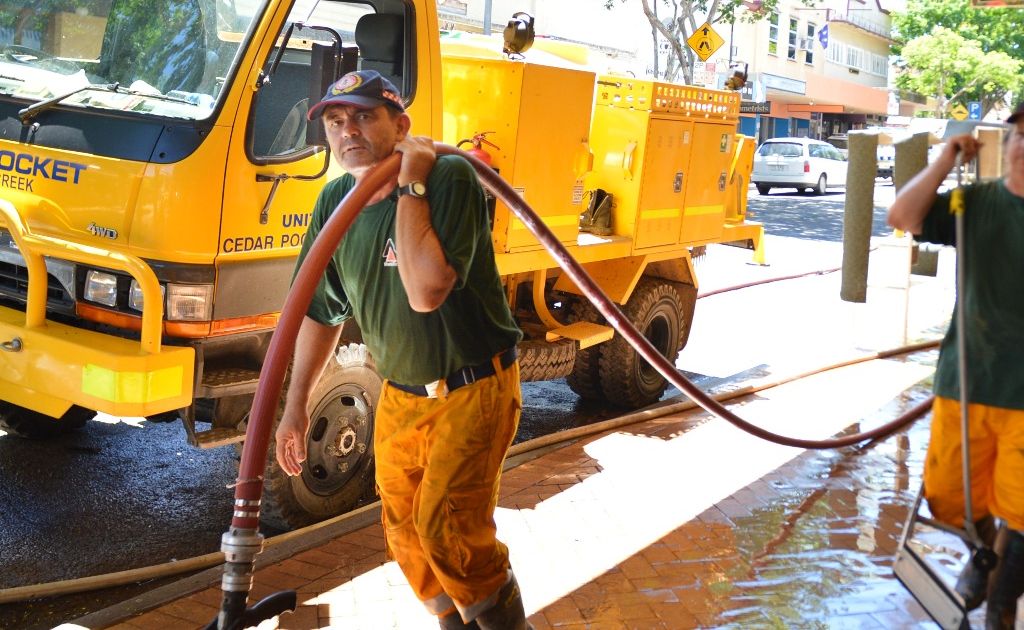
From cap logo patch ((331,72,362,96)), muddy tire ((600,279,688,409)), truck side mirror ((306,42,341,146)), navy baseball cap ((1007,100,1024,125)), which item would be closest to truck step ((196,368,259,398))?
truck side mirror ((306,42,341,146))

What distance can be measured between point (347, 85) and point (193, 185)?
1.72m

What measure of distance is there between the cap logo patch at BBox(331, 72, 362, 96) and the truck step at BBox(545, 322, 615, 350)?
3.92 meters

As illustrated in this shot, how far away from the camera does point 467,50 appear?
22.8 ft

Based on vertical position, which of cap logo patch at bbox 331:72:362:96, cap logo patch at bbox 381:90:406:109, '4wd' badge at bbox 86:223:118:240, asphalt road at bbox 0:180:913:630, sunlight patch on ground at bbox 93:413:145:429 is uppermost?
cap logo patch at bbox 331:72:362:96

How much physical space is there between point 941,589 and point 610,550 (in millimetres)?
1679

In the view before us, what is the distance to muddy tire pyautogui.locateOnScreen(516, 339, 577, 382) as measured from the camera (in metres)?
6.93

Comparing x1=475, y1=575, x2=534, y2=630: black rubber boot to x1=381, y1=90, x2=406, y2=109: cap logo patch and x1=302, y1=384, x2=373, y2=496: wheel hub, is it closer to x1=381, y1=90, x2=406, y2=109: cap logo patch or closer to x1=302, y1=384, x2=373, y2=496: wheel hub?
x1=381, y1=90, x2=406, y2=109: cap logo patch

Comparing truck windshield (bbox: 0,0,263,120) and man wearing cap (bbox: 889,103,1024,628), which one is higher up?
truck windshield (bbox: 0,0,263,120)

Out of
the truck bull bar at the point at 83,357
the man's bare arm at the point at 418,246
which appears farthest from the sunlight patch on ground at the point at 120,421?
the man's bare arm at the point at 418,246

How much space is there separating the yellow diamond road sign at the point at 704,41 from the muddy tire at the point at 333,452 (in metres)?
16.0

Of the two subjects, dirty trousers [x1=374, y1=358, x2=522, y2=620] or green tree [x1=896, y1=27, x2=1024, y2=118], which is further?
green tree [x1=896, y1=27, x2=1024, y2=118]

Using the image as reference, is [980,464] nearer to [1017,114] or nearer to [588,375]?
[1017,114]

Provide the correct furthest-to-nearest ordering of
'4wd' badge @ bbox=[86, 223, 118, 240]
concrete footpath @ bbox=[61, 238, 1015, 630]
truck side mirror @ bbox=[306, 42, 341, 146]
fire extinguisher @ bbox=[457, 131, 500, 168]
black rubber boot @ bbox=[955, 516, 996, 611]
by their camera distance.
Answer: fire extinguisher @ bbox=[457, 131, 500, 168], '4wd' badge @ bbox=[86, 223, 118, 240], truck side mirror @ bbox=[306, 42, 341, 146], concrete footpath @ bbox=[61, 238, 1015, 630], black rubber boot @ bbox=[955, 516, 996, 611]

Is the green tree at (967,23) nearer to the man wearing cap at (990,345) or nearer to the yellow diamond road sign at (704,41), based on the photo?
the yellow diamond road sign at (704,41)
